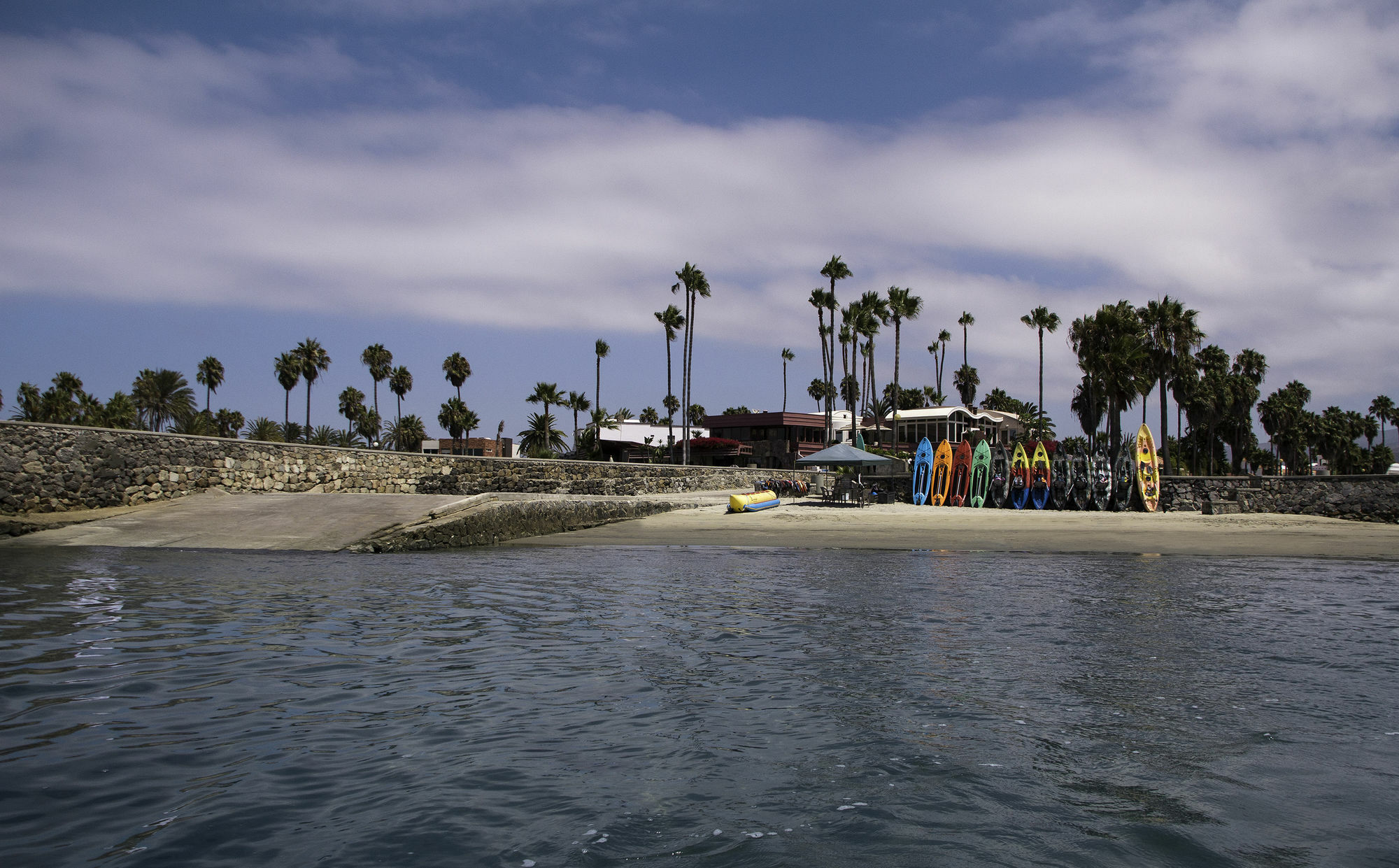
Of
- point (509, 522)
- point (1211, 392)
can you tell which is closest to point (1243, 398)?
point (1211, 392)

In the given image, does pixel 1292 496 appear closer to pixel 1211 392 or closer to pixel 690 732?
pixel 1211 392

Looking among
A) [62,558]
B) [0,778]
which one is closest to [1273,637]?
[0,778]

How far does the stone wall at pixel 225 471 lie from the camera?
20.2m

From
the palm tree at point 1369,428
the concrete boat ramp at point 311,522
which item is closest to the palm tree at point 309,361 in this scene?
the concrete boat ramp at point 311,522

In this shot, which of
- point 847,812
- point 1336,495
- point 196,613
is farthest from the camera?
point 1336,495

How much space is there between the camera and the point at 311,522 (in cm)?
2033

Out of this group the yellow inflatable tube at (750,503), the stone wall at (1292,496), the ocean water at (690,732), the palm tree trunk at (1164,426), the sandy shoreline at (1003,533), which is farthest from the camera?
the palm tree trunk at (1164,426)

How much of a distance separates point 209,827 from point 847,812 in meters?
3.06

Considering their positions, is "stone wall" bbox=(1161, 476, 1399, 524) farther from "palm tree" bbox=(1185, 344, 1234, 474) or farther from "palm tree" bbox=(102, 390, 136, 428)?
"palm tree" bbox=(102, 390, 136, 428)

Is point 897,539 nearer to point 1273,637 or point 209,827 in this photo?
point 1273,637

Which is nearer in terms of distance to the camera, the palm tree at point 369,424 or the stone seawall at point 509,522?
the stone seawall at point 509,522

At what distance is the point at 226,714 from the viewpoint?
5891 mm

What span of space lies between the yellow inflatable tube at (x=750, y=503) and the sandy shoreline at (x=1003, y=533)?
43 centimetres

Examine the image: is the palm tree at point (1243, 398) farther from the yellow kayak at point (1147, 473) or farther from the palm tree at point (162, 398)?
the palm tree at point (162, 398)
